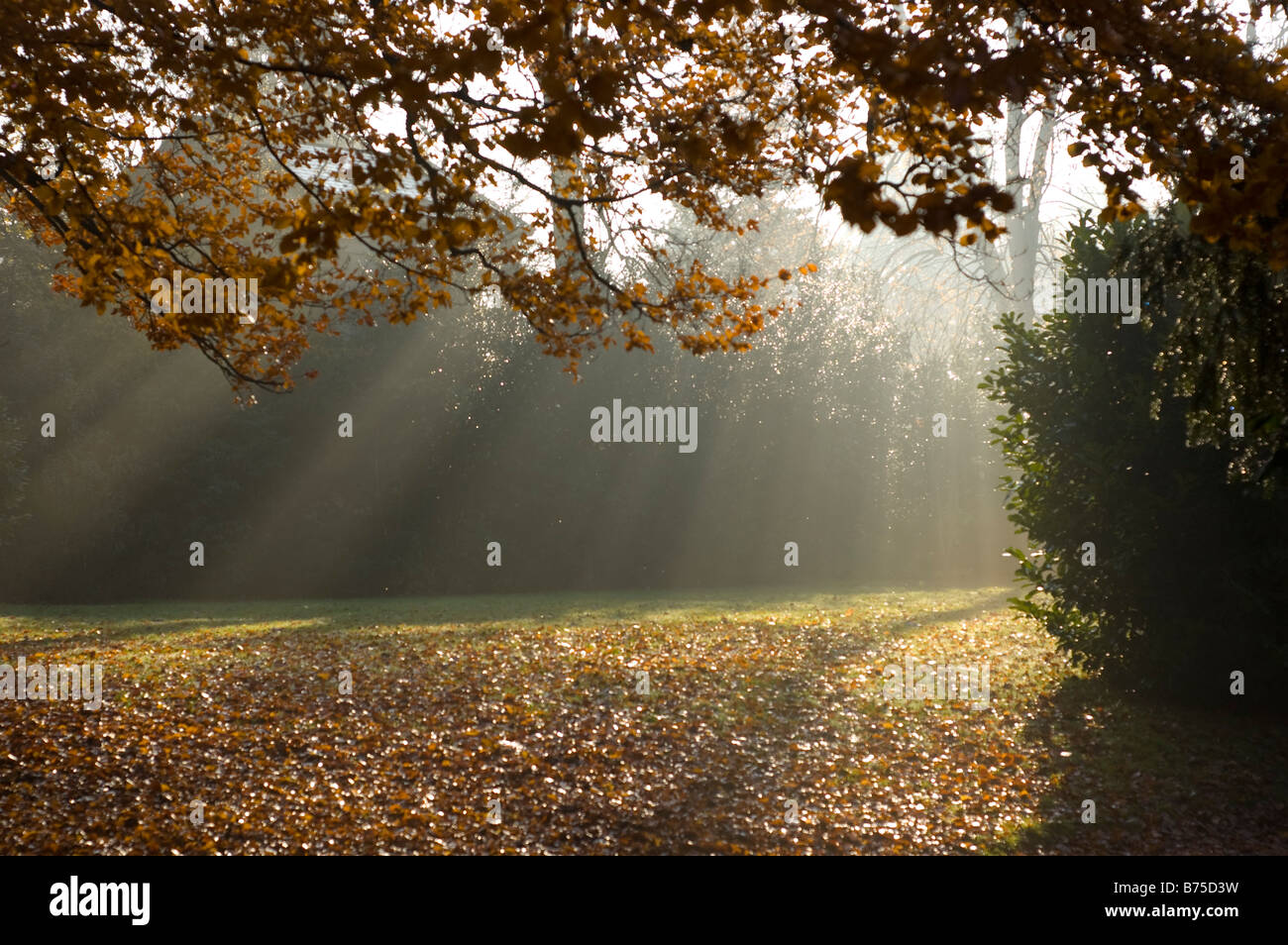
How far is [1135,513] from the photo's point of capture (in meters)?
7.96

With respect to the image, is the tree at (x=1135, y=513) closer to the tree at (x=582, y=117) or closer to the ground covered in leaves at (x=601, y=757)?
the ground covered in leaves at (x=601, y=757)

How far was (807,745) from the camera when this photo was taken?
733 centimetres

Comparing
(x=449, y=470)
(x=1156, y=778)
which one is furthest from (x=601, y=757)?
(x=449, y=470)

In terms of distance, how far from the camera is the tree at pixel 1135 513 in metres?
7.62

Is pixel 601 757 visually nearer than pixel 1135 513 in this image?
Yes

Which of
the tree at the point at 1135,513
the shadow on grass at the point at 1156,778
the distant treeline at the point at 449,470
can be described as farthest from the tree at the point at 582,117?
the distant treeline at the point at 449,470

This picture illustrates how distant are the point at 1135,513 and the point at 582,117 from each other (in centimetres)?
603

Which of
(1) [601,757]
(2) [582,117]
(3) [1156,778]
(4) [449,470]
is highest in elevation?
(2) [582,117]

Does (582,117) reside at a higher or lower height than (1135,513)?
higher

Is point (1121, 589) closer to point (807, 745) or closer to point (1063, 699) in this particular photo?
point (1063, 699)

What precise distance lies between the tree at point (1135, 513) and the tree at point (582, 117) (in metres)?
2.80

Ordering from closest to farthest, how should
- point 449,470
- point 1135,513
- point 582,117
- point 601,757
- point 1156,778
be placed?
point 582,117, point 601,757, point 1156,778, point 1135,513, point 449,470

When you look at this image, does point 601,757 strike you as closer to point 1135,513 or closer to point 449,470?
point 1135,513
